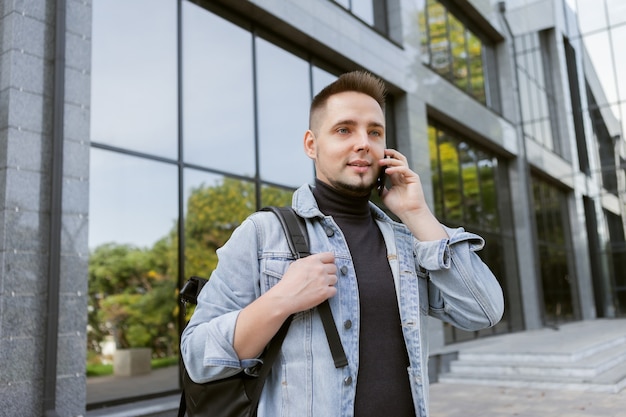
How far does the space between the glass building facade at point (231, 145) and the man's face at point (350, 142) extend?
3.96m

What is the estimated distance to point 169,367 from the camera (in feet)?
30.2

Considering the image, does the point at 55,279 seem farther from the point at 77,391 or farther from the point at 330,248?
→ the point at 330,248

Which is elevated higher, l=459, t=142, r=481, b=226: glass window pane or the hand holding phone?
l=459, t=142, r=481, b=226: glass window pane

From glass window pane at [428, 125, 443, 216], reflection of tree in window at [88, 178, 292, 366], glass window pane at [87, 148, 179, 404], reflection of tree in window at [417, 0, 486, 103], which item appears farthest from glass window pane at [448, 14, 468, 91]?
glass window pane at [87, 148, 179, 404]

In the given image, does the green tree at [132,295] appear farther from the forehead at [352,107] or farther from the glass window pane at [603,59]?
the glass window pane at [603,59]

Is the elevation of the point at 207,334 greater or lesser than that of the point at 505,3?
lesser

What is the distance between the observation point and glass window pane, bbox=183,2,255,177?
27.4ft

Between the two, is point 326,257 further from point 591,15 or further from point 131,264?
point 591,15

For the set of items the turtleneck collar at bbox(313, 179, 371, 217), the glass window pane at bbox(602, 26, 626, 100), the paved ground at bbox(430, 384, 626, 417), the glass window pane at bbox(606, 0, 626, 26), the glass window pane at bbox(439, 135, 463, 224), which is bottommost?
the paved ground at bbox(430, 384, 626, 417)

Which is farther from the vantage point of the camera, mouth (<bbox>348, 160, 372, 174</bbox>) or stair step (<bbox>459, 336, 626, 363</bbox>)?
stair step (<bbox>459, 336, 626, 363</bbox>)

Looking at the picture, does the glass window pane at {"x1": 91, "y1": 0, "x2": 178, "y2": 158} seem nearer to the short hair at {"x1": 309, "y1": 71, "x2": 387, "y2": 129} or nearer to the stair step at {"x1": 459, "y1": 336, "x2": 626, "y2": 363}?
the short hair at {"x1": 309, "y1": 71, "x2": 387, "y2": 129}

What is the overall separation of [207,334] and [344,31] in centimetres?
933

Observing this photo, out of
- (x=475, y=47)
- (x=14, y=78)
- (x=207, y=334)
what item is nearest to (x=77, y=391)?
(x=14, y=78)

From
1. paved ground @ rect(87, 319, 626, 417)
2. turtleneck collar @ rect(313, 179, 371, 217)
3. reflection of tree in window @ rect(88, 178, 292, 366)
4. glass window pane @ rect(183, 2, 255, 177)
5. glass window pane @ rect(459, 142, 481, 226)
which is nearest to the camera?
turtleneck collar @ rect(313, 179, 371, 217)
